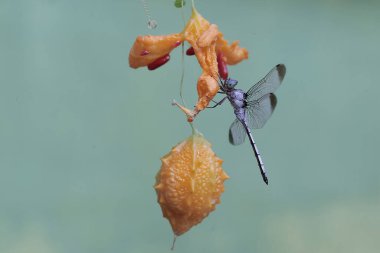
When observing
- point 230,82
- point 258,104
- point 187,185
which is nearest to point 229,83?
point 230,82

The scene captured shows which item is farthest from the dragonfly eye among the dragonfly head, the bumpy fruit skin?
the bumpy fruit skin

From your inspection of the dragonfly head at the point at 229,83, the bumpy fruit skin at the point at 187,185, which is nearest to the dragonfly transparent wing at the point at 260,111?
the dragonfly head at the point at 229,83

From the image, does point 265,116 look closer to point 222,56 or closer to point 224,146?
point 222,56

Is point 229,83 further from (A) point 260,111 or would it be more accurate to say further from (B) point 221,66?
(A) point 260,111

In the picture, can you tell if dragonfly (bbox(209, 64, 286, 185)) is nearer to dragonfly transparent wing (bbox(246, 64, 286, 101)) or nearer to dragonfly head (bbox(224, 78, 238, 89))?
dragonfly transparent wing (bbox(246, 64, 286, 101))

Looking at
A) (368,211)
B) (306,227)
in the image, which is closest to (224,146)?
(306,227)

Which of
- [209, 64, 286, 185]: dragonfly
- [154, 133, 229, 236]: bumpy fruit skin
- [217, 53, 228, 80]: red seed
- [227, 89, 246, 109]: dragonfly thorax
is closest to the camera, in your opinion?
[154, 133, 229, 236]: bumpy fruit skin
